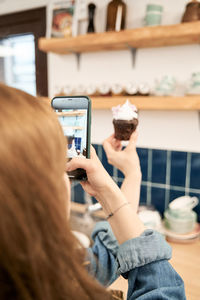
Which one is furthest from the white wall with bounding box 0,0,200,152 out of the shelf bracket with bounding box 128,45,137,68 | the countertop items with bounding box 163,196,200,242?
the countertop items with bounding box 163,196,200,242

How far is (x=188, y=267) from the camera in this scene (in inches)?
54.8

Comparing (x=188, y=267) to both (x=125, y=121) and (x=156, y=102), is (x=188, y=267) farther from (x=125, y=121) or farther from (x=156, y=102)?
(x=156, y=102)

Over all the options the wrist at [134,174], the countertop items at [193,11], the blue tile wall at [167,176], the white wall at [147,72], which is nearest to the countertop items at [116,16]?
the white wall at [147,72]

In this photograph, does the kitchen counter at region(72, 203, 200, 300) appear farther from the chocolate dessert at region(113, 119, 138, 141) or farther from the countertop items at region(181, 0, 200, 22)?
the countertop items at region(181, 0, 200, 22)

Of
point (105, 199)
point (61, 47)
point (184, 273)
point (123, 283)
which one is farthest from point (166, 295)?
point (61, 47)

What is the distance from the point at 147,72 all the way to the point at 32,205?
5.40 ft

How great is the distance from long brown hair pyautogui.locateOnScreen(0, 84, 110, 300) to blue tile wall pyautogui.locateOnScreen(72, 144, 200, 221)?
1.48 metres

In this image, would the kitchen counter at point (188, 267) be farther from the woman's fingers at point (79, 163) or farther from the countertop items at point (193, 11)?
the countertop items at point (193, 11)

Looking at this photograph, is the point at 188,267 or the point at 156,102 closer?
the point at 188,267

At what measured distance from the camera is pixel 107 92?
1.89 m

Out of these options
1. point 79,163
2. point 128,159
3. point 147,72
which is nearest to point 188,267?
point 128,159

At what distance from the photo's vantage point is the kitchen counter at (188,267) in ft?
3.91

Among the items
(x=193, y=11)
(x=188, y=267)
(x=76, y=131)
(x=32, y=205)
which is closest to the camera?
(x=32, y=205)

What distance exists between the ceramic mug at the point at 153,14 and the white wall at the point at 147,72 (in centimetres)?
12
